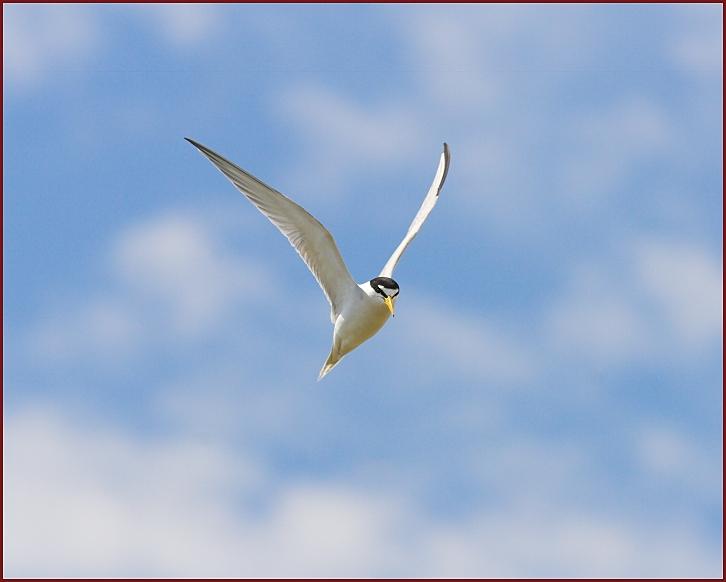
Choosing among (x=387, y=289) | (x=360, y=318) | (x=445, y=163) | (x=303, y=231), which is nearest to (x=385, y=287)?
(x=387, y=289)

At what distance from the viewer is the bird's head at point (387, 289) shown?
11047 mm

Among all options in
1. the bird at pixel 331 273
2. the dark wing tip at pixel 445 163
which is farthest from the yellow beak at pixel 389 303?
the dark wing tip at pixel 445 163

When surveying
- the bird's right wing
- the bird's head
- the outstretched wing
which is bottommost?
the bird's head

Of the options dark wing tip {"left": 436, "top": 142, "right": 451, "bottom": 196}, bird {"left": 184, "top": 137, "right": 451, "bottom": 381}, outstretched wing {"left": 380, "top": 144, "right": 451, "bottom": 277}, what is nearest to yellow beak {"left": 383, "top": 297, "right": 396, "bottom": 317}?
bird {"left": 184, "top": 137, "right": 451, "bottom": 381}

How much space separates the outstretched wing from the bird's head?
965 mm

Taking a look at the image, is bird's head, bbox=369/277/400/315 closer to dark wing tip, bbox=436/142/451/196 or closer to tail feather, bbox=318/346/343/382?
tail feather, bbox=318/346/343/382

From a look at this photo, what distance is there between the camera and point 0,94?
11.5 metres

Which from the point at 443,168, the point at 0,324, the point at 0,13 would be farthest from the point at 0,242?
the point at 443,168

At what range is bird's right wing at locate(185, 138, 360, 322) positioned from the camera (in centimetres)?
1045

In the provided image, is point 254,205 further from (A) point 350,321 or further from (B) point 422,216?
(B) point 422,216

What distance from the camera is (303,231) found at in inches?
430

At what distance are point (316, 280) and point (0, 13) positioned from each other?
4160 millimetres

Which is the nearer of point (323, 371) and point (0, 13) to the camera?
point (0, 13)

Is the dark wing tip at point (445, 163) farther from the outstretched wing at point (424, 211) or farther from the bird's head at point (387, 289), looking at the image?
the bird's head at point (387, 289)
